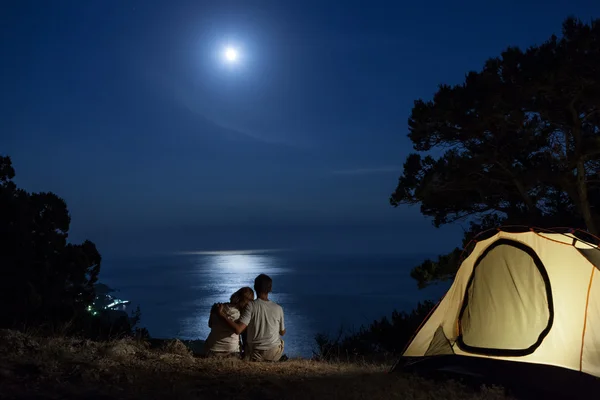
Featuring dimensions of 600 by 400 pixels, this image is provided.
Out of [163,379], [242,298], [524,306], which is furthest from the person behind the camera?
[242,298]

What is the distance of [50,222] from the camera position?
70.6 feet

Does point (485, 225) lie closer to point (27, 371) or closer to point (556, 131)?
point (556, 131)

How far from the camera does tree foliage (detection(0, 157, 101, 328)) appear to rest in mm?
19953

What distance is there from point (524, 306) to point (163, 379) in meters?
4.41

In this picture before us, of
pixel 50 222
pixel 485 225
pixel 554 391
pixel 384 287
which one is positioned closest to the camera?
pixel 554 391

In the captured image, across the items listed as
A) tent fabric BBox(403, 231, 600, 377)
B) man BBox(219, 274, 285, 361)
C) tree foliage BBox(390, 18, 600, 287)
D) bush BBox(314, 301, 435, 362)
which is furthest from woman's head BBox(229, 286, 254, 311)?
tree foliage BBox(390, 18, 600, 287)

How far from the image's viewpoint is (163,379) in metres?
5.77

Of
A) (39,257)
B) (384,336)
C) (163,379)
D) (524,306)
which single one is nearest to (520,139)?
(384,336)

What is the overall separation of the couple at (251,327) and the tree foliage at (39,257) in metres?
13.4

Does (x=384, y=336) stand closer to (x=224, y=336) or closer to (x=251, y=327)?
(x=251, y=327)

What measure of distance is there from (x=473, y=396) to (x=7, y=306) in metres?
18.5

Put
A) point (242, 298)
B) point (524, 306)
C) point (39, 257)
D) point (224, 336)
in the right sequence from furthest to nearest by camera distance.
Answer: point (39, 257) → point (242, 298) → point (224, 336) → point (524, 306)

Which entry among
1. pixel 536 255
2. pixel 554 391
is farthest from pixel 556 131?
pixel 554 391

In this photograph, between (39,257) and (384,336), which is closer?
(384,336)
